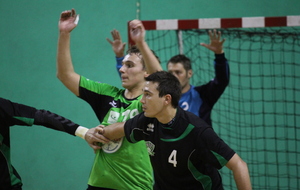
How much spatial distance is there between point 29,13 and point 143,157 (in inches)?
173

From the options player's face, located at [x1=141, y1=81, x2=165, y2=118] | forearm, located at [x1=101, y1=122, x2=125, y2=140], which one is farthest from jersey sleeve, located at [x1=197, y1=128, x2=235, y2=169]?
forearm, located at [x1=101, y1=122, x2=125, y2=140]

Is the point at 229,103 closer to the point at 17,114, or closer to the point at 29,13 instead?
the point at 29,13

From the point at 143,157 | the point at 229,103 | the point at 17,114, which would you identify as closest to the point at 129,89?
the point at 143,157

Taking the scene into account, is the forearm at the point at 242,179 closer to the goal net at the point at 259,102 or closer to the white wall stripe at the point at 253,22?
the white wall stripe at the point at 253,22

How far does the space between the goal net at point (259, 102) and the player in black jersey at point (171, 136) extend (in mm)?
3296

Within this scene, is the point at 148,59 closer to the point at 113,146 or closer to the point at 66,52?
the point at 66,52

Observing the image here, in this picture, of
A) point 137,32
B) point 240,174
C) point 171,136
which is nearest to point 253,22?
point 137,32

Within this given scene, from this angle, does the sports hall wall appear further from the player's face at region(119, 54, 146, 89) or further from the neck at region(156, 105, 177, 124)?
the neck at region(156, 105, 177, 124)

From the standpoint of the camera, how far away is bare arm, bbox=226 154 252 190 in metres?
3.17

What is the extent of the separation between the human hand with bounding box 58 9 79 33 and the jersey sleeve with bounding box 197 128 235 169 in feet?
4.84

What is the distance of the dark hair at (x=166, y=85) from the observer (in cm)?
362

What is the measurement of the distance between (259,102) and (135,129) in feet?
12.8

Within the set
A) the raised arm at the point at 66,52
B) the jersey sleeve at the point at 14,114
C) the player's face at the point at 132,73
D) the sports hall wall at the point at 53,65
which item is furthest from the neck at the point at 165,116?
the sports hall wall at the point at 53,65

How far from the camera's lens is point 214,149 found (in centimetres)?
329
